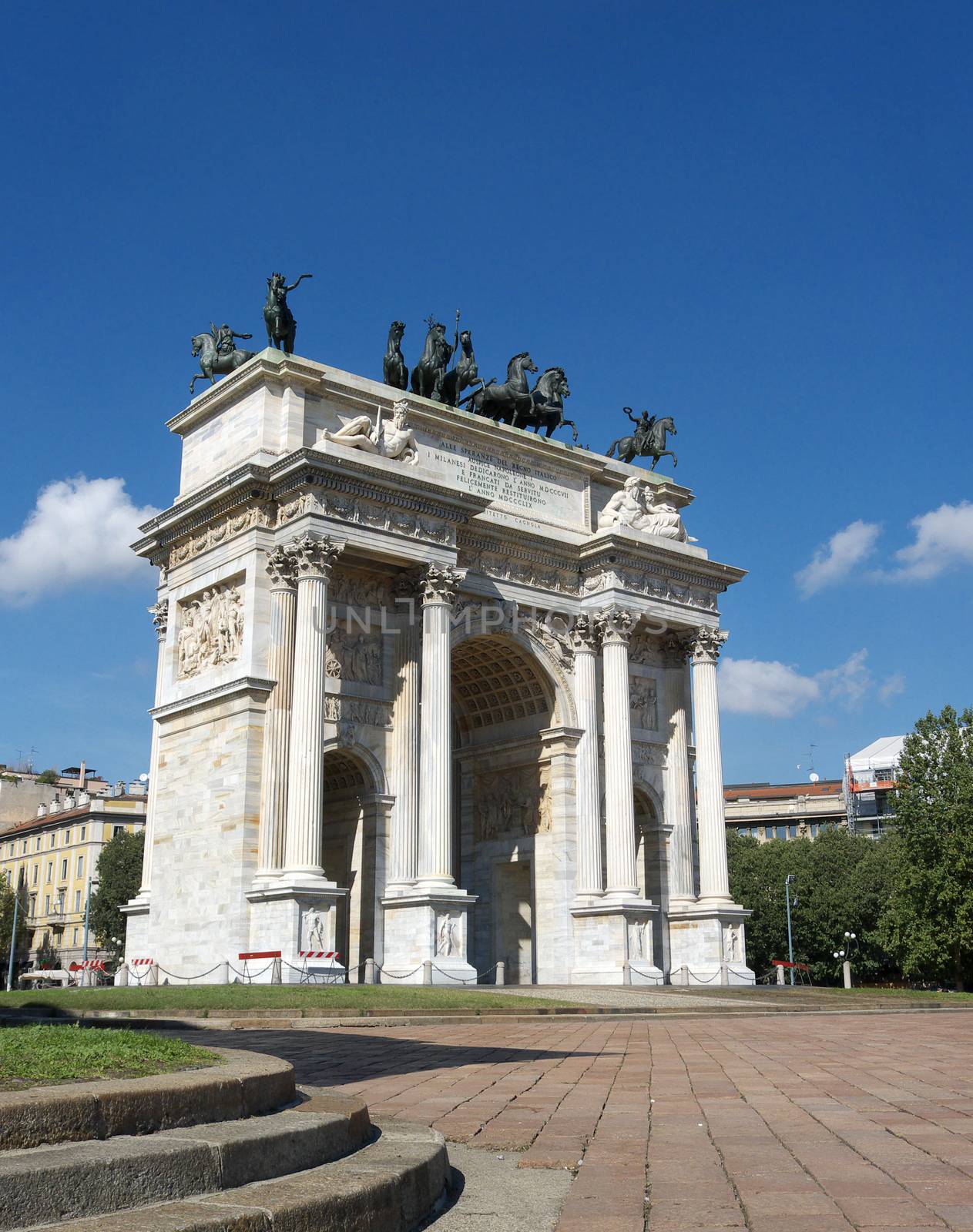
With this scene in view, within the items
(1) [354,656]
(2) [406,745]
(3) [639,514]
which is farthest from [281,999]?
(3) [639,514]

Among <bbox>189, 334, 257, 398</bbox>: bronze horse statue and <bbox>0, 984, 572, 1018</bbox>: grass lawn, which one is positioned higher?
<bbox>189, 334, 257, 398</bbox>: bronze horse statue

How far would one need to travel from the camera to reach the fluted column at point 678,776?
46812 millimetres

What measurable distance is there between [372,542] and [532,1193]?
31.4 m

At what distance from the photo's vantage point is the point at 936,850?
6044 cm

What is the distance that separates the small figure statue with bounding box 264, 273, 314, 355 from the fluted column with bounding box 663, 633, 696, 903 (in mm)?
17596

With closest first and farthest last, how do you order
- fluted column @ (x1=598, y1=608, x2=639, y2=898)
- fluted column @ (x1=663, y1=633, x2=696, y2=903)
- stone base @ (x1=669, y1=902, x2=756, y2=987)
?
1. fluted column @ (x1=598, y1=608, x2=639, y2=898)
2. stone base @ (x1=669, y1=902, x2=756, y2=987)
3. fluted column @ (x1=663, y1=633, x2=696, y2=903)

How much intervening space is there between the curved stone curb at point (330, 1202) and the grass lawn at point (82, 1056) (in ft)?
3.33

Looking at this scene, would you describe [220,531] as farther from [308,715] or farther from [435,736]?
[435,736]

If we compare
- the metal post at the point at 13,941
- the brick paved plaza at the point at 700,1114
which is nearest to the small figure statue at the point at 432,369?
the brick paved plaza at the point at 700,1114

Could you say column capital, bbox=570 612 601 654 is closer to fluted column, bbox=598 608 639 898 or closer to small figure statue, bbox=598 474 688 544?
fluted column, bbox=598 608 639 898

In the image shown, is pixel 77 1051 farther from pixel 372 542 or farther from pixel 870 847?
pixel 870 847

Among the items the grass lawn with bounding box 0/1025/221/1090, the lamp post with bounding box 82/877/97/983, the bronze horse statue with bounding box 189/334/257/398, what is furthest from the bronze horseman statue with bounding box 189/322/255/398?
the lamp post with bounding box 82/877/97/983

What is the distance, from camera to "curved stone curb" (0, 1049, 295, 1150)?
5398mm

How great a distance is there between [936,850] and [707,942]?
20.2 meters
